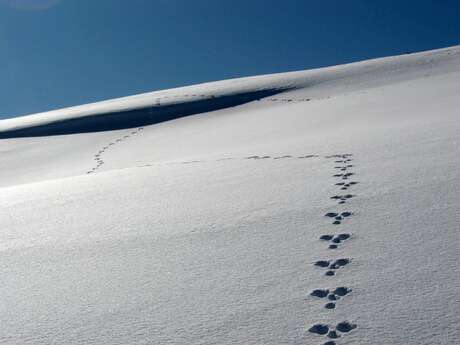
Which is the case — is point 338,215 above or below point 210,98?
below

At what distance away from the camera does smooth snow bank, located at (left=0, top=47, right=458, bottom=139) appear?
1281 cm

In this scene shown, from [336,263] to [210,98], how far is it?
10922 mm

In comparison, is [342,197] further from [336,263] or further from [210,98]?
[210,98]

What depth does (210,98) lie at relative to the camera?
13.3 metres

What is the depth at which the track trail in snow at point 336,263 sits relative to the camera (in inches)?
82.2

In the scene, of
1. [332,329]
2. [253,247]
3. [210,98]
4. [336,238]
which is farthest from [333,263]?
[210,98]

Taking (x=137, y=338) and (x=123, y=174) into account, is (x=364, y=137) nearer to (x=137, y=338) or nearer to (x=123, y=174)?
(x=123, y=174)

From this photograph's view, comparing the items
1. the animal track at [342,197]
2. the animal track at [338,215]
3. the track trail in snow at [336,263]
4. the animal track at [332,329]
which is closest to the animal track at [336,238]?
the track trail in snow at [336,263]

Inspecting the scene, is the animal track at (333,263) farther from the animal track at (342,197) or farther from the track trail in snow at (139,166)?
the track trail in snow at (139,166)

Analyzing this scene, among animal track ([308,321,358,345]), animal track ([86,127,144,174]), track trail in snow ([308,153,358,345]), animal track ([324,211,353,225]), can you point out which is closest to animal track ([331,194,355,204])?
track trail in snow ([308,153,358,345])

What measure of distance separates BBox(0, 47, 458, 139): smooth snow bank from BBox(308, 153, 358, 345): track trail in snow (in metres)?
8.57

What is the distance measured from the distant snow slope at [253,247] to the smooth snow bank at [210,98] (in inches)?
253

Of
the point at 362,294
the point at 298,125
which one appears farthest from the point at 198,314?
the point at 298,125

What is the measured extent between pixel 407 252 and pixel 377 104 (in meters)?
7.24
